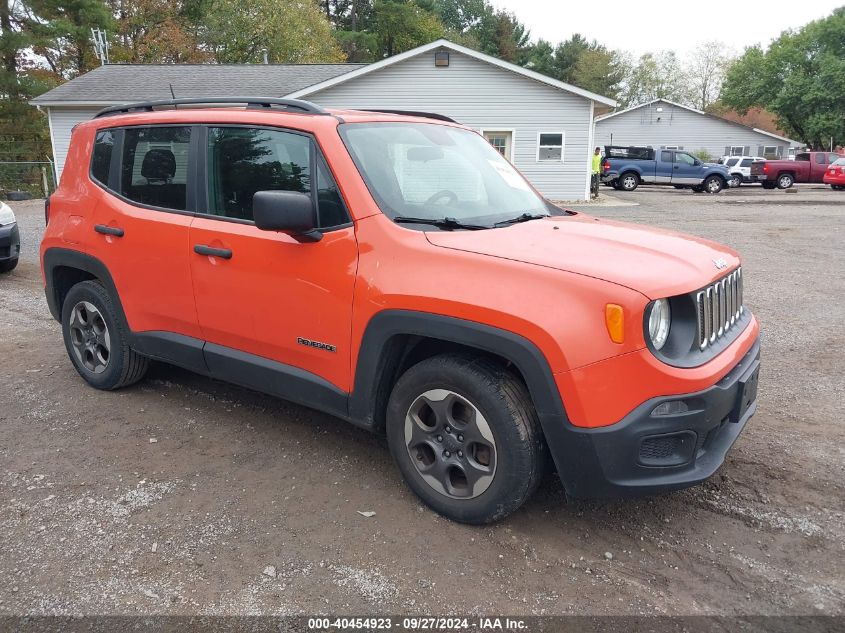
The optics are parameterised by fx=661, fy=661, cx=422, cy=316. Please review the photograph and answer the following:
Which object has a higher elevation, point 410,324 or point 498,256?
point 498,256

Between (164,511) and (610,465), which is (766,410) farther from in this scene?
(164,511)

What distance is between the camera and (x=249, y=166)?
3.63 meters

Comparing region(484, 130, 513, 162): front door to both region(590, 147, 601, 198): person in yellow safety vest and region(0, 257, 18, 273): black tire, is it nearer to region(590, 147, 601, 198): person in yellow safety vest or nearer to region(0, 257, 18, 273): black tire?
region(590, 147, 601, 198): person in yellow safety vest

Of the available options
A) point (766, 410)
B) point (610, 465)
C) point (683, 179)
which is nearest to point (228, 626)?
point (610, 465)

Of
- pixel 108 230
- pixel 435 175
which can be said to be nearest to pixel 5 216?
pixel 108 230

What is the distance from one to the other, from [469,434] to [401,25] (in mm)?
57034

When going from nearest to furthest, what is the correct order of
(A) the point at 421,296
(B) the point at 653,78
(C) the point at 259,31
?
(A) the point at 421,296
(C) the point at 259,31
(B) the point at 653,78

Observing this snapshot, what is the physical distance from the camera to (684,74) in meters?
76.5

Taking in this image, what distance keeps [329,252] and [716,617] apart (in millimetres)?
2246

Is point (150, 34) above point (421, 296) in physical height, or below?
above

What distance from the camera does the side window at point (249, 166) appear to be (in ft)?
11.2

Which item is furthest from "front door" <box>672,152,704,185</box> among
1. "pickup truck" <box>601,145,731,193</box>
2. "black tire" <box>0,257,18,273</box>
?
"black tire" <box>0,257,18,273</box>

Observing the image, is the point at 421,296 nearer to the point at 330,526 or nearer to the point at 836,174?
the point at 330,526

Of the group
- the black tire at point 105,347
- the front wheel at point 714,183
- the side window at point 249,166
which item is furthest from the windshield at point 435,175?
the front wheel at point 714,183
